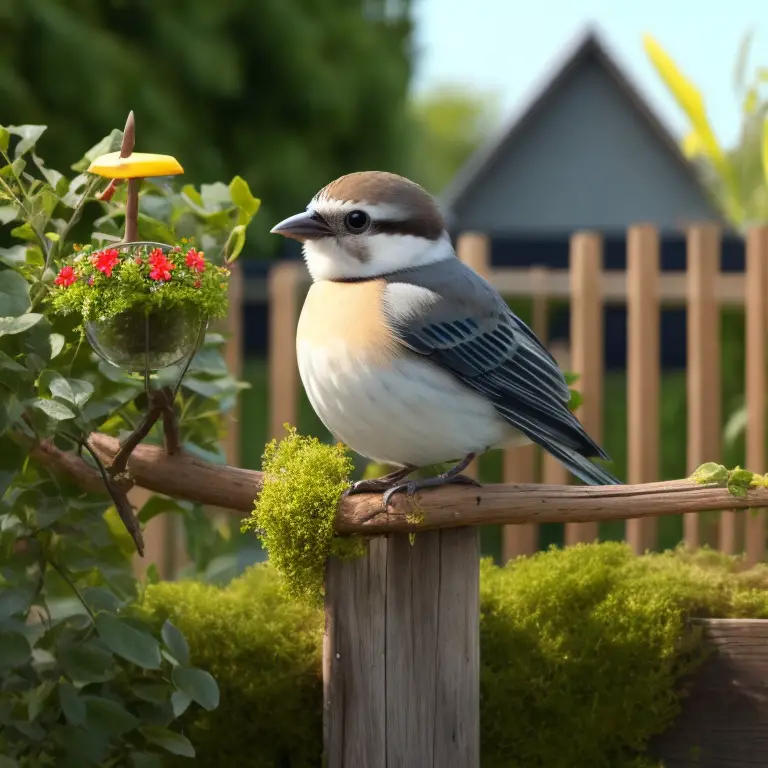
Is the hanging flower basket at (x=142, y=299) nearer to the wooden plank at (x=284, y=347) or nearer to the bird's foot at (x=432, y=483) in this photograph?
the bird's foot at (x=432, y=483)

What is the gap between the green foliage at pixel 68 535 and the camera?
10.2 ft

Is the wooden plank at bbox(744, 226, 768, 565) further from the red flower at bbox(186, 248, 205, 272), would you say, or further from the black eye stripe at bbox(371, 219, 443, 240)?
the red flower at bbox(186, 248, 205, 272)

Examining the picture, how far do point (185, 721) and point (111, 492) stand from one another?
74 centimetres

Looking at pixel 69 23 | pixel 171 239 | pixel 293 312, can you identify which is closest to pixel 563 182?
pixel 69 23

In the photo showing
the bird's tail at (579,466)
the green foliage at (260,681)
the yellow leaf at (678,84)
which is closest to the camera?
the bird's tail at (579,466)

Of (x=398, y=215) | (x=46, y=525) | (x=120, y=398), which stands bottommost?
(x=46, y=525)

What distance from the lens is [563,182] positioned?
2350 centimetres

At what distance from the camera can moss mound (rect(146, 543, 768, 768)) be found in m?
3.18

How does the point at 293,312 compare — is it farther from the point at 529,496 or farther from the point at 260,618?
the point at 529,496

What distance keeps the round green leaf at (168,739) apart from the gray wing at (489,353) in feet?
3.76

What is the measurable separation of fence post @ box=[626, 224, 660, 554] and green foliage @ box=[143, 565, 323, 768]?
329 centimetres

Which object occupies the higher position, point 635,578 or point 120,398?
point 120,398

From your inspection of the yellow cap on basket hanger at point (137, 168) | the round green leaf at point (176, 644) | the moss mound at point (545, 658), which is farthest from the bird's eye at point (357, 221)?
the round green leaf at point (176, 644)

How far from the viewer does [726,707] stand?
3.13 metres
